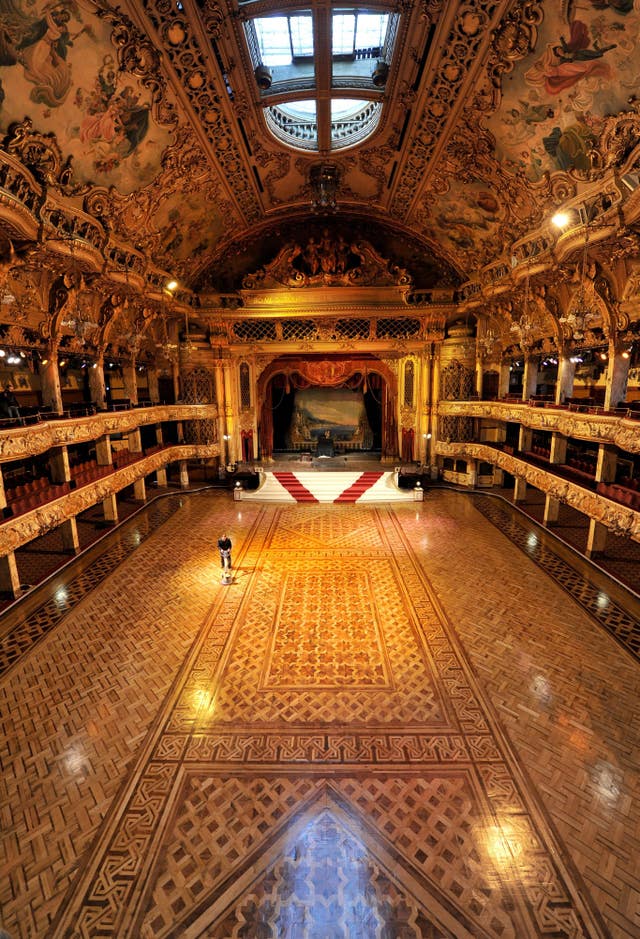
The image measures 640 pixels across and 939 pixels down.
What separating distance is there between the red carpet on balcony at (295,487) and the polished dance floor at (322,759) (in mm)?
6796

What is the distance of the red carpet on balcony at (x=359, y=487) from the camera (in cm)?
1612

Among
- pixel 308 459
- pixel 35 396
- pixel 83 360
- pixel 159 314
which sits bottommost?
pixel 308 459

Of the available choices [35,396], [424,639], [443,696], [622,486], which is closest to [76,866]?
[443,696]

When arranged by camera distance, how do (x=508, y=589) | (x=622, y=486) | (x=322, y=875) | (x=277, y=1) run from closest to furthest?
(x=322, y=875)
(x=277, y=1)
(x=508, y=589)
(x=622, y=486)

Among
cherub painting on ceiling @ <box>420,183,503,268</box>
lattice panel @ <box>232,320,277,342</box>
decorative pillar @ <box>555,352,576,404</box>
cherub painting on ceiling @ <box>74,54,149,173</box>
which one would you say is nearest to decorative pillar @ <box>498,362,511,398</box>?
decorative pillar @ <box>555,352,576,404</box>

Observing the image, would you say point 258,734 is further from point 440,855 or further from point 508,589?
point 508,589

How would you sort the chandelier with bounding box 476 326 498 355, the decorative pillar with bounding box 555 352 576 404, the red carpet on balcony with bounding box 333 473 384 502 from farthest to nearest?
the red carpet on balcony with bounding box 333 473 384 502 < the chandelier with bounding box 476 326 498 355 < the decorative pillar with bounding box 555 352 576 404

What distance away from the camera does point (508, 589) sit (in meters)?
9.01

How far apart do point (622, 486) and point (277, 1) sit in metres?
11.4

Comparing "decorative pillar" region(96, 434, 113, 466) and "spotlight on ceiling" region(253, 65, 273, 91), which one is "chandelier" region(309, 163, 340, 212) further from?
"decorative pillar" region(96, 434, 113, 466)

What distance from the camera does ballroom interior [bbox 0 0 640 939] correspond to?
400cm

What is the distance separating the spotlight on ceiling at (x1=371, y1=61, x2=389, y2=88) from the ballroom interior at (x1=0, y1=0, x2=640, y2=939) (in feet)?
0.75

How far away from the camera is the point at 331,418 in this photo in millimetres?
21156

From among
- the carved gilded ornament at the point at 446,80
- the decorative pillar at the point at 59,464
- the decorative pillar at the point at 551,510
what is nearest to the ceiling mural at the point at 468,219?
the carved gilded ornament at the point at 446,80
